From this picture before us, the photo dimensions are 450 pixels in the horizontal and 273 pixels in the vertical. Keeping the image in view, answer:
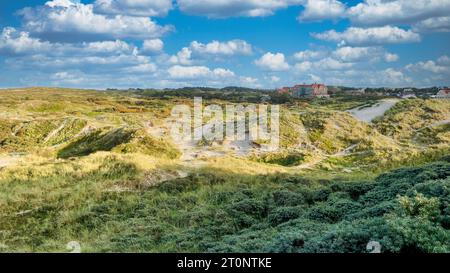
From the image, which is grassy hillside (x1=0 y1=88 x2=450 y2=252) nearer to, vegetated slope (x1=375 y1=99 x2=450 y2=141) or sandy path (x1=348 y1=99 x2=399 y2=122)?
vegetated slope (x1=375 y1=99 x2=450 y2=141)

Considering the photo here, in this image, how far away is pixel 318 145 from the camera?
1580 inches

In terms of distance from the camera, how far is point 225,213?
14.7 metres

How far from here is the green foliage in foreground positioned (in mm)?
8922

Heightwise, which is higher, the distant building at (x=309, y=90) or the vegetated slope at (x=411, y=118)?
the distant building at (x=309, y=90)

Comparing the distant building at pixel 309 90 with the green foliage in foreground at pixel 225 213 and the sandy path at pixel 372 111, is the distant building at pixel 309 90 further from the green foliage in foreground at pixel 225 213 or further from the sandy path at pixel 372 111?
the green foliage in foreground at pixel 225 213

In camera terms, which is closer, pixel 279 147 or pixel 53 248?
pixel 53 248

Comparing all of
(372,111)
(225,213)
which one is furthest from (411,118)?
(225,213)

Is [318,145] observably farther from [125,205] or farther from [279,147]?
[125,205]

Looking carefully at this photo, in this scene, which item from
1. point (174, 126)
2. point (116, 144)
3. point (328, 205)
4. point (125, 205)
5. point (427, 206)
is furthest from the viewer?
point (174, 126)

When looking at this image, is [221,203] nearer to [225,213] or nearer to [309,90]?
[225,213]

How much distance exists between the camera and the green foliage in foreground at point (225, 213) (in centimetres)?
892

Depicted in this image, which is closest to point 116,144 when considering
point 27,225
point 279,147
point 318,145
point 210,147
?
point 210,147

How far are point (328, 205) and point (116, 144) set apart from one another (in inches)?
988

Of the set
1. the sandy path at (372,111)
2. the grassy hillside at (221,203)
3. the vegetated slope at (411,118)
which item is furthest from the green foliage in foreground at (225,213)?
the sandy path at (372,111)
